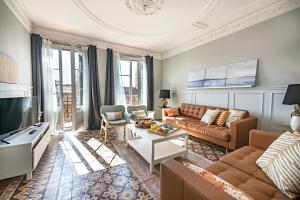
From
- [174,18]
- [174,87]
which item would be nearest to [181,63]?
[174,87]

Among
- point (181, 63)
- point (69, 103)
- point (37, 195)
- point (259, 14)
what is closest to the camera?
point (37, 195)

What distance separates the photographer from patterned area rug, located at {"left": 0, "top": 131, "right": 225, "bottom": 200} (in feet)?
5.28

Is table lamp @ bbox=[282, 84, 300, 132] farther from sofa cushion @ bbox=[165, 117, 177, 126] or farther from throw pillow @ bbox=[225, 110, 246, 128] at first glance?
sofa cushion @ bbox=[165, 117, 177, 126]

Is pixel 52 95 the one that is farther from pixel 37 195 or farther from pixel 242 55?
pixel 242 55

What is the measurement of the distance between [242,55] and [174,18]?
5.71 feet

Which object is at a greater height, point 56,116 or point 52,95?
point 52,95

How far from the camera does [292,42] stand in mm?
2369

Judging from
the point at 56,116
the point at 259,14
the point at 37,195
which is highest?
A: the point at 259,14

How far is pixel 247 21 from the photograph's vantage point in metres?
2.90

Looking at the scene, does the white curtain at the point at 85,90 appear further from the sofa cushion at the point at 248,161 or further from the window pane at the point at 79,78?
the sofa cushion at the point at 248,161

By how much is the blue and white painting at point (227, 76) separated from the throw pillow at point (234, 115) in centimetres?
62

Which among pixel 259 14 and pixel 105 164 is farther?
pixel 259 14

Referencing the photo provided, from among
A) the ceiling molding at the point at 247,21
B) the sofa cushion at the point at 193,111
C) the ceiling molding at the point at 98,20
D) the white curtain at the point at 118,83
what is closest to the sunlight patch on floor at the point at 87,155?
the white curtain at the point at 118,83

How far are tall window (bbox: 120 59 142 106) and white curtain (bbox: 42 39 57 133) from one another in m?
2.06
